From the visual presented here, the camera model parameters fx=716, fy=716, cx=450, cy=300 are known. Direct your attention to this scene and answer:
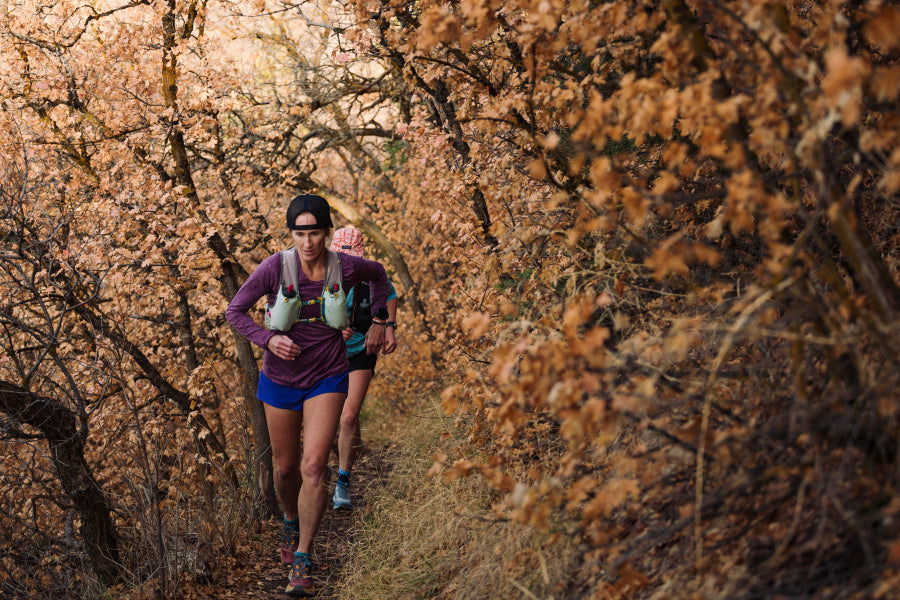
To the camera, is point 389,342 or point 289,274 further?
point 389,342

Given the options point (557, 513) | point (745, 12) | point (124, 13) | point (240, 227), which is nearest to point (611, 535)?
point (557, 513)

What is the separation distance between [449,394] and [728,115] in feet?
4.13

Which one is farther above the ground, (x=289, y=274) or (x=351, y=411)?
(x=289, y=274)

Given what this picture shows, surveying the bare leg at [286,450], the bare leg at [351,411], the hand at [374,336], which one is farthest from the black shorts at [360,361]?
the bare leg at [286,450]

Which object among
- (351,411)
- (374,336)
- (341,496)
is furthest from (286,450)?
(341,496)

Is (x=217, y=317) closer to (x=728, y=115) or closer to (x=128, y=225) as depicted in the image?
(x=128, y=225)

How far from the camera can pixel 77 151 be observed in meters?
8.48

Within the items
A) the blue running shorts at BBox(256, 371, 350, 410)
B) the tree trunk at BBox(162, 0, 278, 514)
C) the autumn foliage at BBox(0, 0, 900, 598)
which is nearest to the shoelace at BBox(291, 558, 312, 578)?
the autumn foliage at BBox(0, 0, 900, 598)

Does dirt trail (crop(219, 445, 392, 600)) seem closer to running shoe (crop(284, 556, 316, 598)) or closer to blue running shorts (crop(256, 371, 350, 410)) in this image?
running shoe (crop(284, 556, 316, 598))


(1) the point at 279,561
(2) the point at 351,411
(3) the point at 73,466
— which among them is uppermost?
(3) the point at 73,466

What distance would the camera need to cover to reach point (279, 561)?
529 centimetres

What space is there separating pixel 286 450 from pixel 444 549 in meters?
1.16

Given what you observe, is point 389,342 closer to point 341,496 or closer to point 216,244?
point 341,496

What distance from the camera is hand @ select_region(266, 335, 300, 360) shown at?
4203 millimetres
